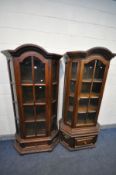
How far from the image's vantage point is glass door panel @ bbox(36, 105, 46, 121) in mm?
1708

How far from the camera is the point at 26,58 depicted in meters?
1.38

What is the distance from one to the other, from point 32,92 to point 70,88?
61 centimetres

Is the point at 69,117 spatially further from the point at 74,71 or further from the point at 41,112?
the point at 74,71

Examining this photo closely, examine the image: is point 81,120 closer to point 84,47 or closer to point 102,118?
point 102,118

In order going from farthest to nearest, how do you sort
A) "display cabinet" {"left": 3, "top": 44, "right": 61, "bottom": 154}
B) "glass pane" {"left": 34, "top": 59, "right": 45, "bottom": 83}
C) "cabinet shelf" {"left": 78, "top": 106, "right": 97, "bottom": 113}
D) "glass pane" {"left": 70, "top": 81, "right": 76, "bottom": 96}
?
"cabinet shelf" {"left": 78, "top": 106, "right": 97, "bottom": 113} → "glass pane" {"left": 70, "top": 81, "right": 76, "bottom": 96} → "glass pane" {"left": 34, "top": 59, "right": 45, "bottom": 83} → "display cabinet" {"left": 3, "top": 44, "right": 61, "bottom": 154}

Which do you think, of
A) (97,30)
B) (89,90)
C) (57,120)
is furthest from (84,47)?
(57,120)

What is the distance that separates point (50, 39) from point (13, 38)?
0.56 meters

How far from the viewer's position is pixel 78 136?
5.92 feet

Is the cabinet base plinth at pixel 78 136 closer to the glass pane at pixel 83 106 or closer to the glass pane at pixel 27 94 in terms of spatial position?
the glass pane at pixel 83 106

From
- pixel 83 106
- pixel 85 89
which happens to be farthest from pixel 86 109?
pixel 85 89

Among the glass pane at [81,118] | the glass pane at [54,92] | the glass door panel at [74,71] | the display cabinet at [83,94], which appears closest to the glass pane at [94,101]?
the display cabinet at [83,94]

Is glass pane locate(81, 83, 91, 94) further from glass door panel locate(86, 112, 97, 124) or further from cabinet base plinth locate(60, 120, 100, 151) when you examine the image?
cabinet base plinth locate(60, 120, 100, 151)

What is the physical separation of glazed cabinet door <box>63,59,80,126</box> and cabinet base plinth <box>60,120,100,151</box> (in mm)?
131

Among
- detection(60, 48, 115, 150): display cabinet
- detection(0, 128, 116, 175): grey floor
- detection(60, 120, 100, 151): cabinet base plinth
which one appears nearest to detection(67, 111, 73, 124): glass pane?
detection(60, 48, 115, 150): display cabinet
